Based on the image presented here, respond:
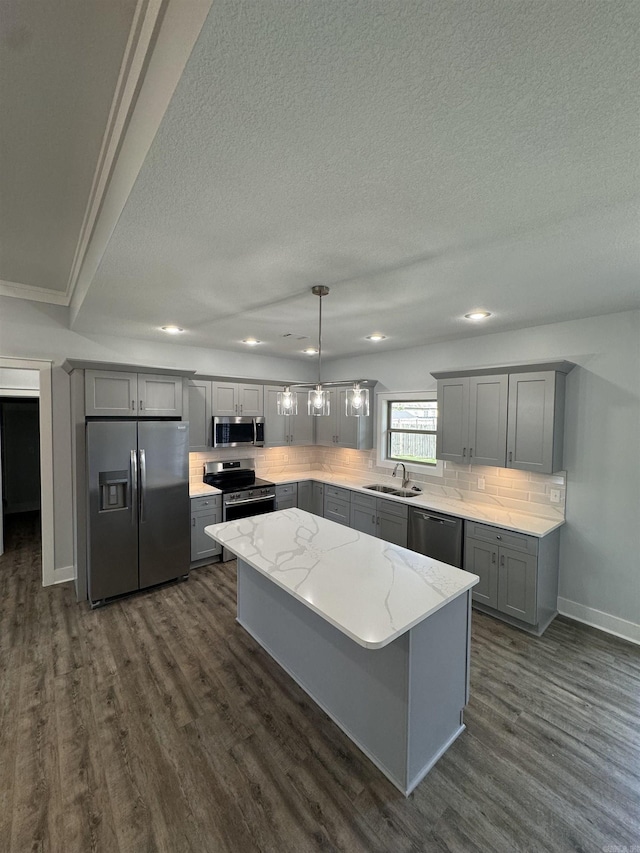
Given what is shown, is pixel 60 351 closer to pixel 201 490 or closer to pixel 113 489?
pixel 113 489

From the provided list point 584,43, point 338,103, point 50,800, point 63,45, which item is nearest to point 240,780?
point 50,800

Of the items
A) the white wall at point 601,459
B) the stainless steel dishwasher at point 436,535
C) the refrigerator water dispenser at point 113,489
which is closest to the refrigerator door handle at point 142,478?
the refrigerator water dispenser at point 113,489

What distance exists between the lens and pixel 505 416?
130 inches

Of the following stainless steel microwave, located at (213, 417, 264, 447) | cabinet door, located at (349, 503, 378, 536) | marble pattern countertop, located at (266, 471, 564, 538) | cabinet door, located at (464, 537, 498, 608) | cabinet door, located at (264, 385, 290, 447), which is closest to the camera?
marble pattern countertop, located at (266, 471, 564, 538)

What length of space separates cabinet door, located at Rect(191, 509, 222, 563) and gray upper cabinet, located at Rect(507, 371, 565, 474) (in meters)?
3.24

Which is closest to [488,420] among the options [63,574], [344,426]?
[344,426]

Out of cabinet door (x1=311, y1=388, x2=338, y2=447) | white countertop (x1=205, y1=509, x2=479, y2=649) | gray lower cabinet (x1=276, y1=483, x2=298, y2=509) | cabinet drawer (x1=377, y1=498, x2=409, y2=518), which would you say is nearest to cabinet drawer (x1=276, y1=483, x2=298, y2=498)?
gray lower cabinet (x1=276, y1=483, x2=298, y2=509)

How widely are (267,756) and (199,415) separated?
3436mm

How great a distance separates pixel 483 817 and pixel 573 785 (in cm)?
52

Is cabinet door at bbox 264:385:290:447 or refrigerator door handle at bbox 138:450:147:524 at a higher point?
cabinet door at bbox 264:385:290:447

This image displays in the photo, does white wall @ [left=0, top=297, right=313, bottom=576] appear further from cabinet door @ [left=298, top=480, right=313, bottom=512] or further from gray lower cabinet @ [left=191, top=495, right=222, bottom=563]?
cabinet door @ [left=298, top=480, right=313, bottom=512]

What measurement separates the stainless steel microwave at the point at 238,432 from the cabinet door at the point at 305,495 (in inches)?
33.0

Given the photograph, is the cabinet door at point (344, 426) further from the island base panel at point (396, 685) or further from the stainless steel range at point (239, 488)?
the island base panel at point (396, 685)

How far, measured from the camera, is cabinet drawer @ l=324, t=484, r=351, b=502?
4.67 m
